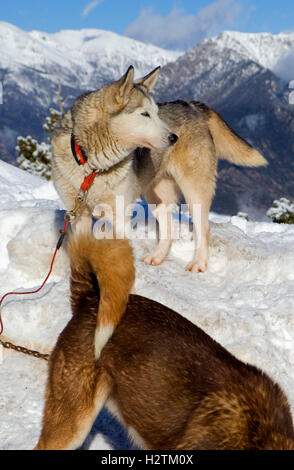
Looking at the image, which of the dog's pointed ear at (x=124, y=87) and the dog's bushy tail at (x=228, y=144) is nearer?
the dog's pointed ear at (x=124, y=87)

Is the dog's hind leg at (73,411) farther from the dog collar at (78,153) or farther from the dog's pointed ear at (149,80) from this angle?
the dog's pointed ear at (149,80)

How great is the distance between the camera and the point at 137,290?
507 centimetres

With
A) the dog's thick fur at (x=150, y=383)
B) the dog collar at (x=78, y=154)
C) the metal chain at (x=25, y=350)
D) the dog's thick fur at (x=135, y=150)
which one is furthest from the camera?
the dog's thick fur at (x=135, y=150)

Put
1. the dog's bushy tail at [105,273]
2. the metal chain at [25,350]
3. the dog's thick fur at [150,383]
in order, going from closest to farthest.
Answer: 1. the dog's thick fur at [150,383]
2. the dog's bushy tail at [105,273]
3. the metal chain at [25,350]

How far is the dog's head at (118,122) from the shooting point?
5.00 metres

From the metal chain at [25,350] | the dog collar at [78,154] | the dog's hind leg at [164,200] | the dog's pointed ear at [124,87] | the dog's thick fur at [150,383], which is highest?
the dog's pointed ear at [124,87]

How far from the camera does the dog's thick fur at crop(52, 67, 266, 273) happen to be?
5020 millimetres

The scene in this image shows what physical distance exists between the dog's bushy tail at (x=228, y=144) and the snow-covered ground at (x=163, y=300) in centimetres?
109

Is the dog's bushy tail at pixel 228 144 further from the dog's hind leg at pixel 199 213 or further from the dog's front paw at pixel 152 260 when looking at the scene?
the dog's front paw at pixel 152 260

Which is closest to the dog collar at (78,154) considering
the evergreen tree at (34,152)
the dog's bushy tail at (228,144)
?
the dog's bushy tail at (228,144)

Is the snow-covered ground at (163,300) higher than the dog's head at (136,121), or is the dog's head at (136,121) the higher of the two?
the dog's head at (136,121)

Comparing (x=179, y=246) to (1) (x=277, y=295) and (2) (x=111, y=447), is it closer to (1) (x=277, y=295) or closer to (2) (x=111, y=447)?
(1) (x=277, y=295)

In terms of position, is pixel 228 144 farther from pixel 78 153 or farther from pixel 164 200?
pixel 78 153
